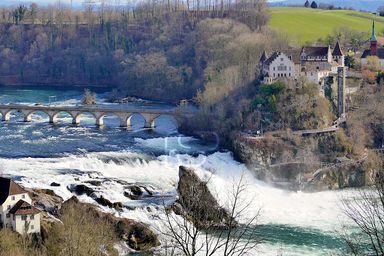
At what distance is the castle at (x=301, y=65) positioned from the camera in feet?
218

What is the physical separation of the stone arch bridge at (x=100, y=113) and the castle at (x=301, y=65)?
1051 centimetres

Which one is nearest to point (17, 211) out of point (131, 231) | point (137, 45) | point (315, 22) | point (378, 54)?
point (131, 231)

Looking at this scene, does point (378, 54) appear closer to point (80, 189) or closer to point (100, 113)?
point (100, 113)

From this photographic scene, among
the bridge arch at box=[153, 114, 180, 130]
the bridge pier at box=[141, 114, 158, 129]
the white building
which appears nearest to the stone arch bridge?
the bridge pier at box=[141, 114, 158, 129]

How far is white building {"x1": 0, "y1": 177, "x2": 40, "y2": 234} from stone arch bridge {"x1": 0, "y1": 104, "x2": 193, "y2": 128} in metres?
35.2

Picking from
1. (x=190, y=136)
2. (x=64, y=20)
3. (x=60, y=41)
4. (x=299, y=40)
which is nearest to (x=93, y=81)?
(x=60, y=41)

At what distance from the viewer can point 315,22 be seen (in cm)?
10825

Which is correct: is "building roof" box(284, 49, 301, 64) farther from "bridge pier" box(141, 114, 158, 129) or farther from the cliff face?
"bridge pier" box(141, 114, 158, 129)

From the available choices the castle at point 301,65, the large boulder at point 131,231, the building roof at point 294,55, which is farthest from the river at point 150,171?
the building roof at point 294,55

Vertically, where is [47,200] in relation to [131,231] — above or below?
above

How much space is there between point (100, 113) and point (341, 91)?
25.9 m

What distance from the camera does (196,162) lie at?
58469 millimetres

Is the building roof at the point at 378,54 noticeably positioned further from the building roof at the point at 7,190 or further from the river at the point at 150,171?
the building roof at the point at 7,190

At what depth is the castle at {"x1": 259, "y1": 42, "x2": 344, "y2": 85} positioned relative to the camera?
2613 inches
